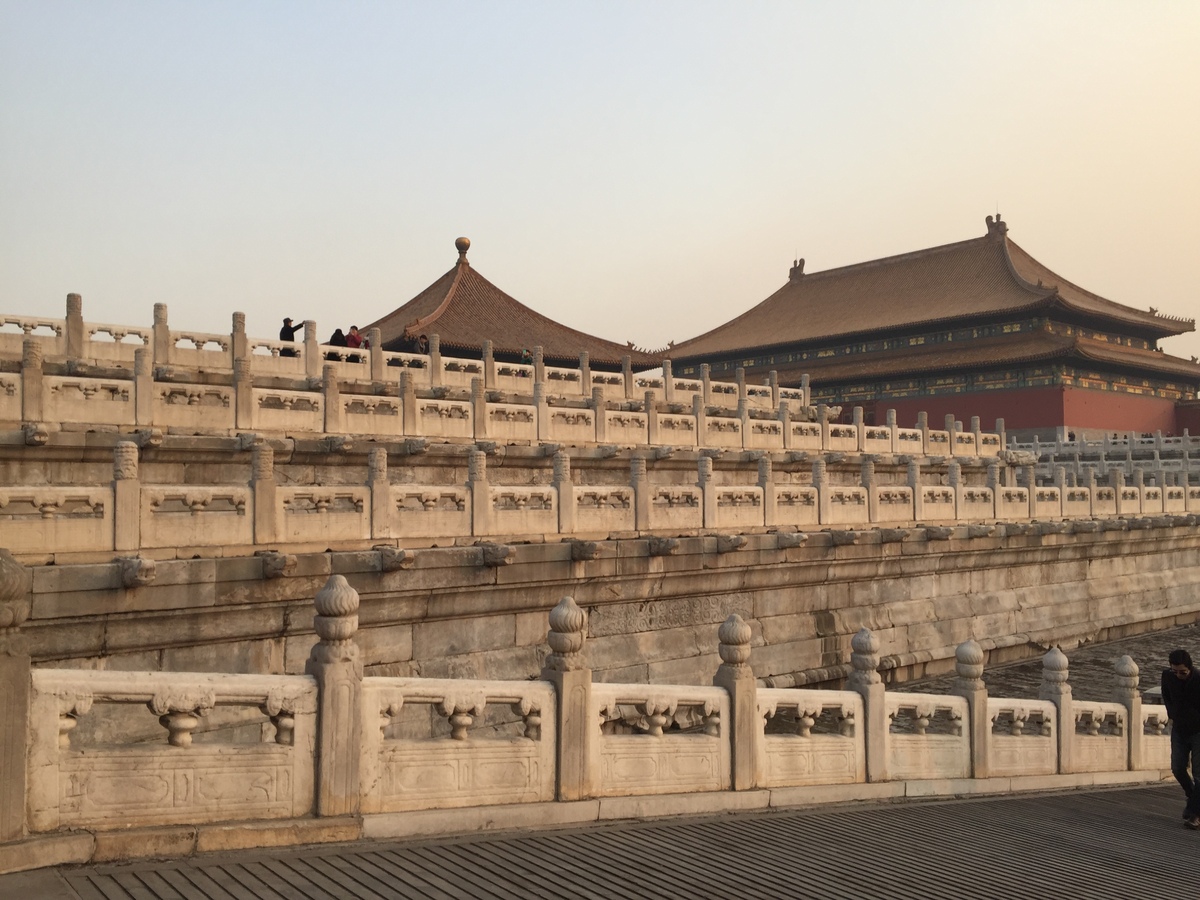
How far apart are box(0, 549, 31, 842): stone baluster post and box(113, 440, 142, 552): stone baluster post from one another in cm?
386

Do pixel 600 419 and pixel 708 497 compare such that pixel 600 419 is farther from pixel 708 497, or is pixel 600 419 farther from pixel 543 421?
pixel 708 497

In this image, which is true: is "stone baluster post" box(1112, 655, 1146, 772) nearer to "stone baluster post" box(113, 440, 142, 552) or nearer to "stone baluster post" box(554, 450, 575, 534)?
"stone baluster post" box(554, 450, 575, 534)

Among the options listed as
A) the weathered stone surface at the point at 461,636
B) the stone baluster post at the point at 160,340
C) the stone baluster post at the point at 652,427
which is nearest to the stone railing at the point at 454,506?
the weathered stone surface at the point at 461,636

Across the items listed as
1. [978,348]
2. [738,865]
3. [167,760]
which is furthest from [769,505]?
[978,348]

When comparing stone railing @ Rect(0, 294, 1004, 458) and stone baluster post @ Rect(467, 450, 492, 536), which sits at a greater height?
stone railing @ Rect(0, 294, 1004, 458)

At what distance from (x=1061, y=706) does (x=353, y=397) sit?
30.1ft

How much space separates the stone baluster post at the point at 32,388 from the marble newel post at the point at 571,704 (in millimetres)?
7481

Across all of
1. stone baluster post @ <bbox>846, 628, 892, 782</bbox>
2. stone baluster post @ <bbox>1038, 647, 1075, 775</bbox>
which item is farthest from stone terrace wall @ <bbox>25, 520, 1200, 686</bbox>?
stone baluster post @ <bbox>1038, 647, 1075, 775</bbox>

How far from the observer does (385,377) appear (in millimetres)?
18562

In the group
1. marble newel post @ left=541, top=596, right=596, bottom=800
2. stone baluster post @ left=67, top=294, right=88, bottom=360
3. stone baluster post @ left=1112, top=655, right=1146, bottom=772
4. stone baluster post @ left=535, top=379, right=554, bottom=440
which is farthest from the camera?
stone baluster post @ left=535, top=379, right=554, bottom=440

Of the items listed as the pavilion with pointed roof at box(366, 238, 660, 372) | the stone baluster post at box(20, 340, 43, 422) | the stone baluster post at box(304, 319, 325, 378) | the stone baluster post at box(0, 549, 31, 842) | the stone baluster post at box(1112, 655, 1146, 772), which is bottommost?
the stone baluster post at box(1112, 655, 1146, 772)

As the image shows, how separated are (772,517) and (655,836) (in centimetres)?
808

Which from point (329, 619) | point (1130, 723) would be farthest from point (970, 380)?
point (329, 619)

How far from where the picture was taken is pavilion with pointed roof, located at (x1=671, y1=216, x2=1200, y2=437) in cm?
3947
